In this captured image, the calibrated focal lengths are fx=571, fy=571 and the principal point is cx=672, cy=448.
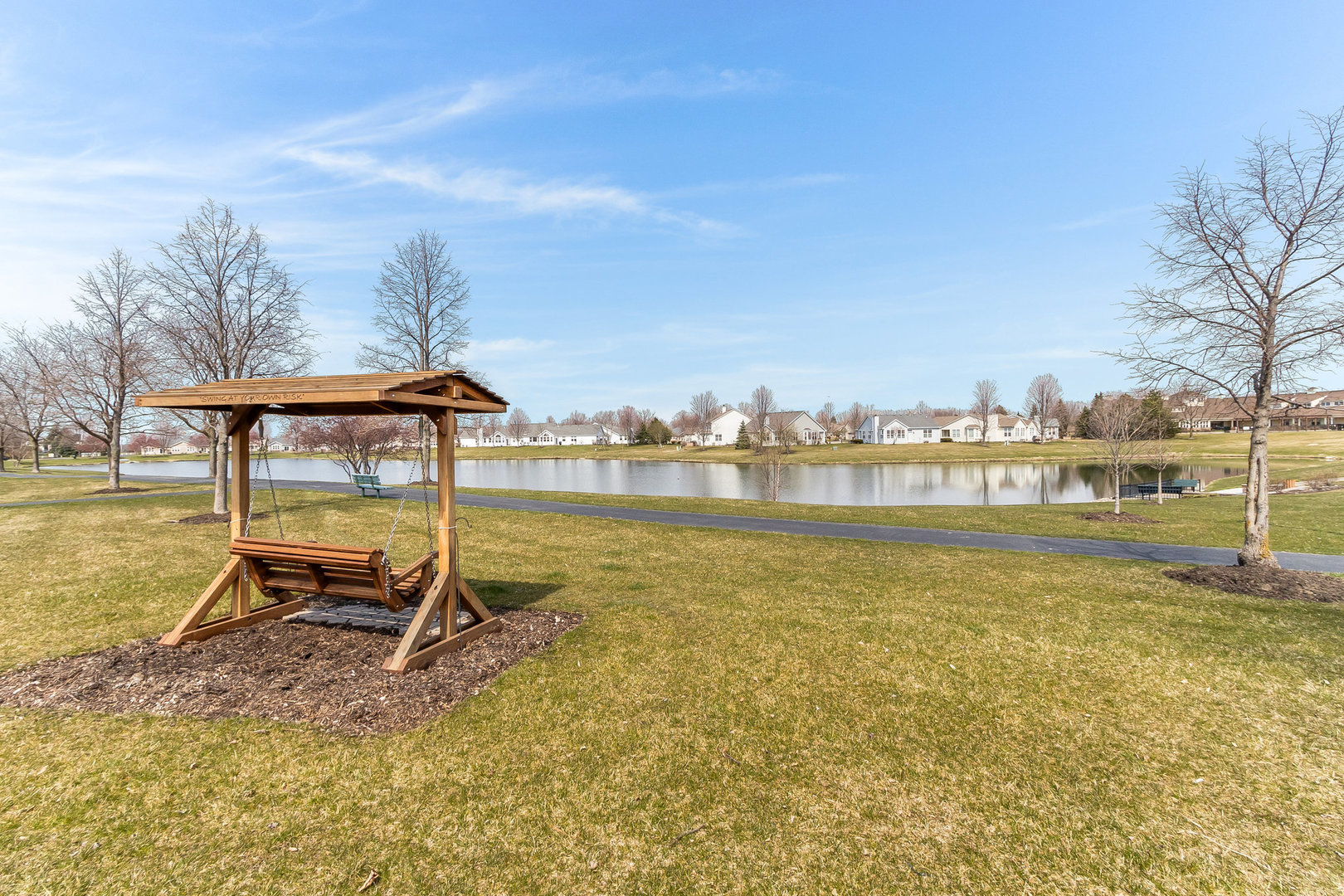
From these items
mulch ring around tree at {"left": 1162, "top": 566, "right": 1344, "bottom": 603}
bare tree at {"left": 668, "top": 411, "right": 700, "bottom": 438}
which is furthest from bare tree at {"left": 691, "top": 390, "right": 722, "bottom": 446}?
mulch ring around tree at {"left": 1162, "top": 566, "right": 1344, "bottom": 603}

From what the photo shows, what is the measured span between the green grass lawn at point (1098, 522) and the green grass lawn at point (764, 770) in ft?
25.3

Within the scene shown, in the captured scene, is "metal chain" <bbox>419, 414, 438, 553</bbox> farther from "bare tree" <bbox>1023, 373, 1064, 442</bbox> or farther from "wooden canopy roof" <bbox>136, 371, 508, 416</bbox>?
"bare tree" <bbox>1023, 373, 1064, 442</bbox>

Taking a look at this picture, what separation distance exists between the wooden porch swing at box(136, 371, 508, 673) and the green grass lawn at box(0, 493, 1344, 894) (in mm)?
1031

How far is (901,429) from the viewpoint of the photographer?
102 m

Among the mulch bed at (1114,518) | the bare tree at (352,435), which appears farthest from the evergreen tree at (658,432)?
the mulch bed at (1114,518)

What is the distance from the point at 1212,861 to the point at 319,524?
58.6ft

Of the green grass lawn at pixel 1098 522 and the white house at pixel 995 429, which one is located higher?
the white house at pixel 995 429

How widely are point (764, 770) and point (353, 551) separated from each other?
4734mm

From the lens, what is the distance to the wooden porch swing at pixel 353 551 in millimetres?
5965

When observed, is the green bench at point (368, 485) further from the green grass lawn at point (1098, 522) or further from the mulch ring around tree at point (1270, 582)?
Answer: the mulch ring around tree at point (1270, 582)

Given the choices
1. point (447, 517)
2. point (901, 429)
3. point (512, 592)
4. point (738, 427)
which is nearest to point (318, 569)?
point (447, 517)

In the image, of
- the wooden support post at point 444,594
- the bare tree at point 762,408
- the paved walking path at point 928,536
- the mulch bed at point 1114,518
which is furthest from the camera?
the bare tree at point 762,408

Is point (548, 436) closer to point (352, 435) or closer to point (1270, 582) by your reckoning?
point (352, 435)

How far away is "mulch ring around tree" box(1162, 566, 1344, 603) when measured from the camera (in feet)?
27.0
